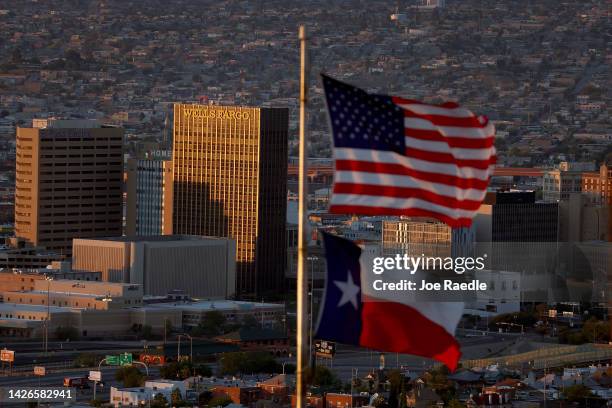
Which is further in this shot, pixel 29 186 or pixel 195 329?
pixel 29 186

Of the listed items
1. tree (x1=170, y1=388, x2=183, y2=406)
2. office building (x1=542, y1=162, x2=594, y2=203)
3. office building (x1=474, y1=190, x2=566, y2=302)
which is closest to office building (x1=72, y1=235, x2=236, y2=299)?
office building (x1=474, y1=190, x2=566, y2=302)

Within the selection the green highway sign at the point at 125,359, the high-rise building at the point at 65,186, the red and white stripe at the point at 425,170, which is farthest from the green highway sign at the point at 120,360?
the red and white stripe at the point at 425,170

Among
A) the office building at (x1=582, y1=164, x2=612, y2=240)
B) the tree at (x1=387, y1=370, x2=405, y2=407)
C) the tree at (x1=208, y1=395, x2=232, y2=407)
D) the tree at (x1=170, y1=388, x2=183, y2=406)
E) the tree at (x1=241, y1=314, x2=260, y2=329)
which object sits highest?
the office building at (x1=582, y1=164, x2=612, y2=240)

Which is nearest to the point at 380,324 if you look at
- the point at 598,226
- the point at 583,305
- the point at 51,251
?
the point at 583,305

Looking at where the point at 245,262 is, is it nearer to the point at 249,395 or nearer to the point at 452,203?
the point at 249,395

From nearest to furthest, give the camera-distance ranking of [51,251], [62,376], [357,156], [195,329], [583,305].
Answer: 1. [357,156]
2. [62,376]
3. [195,329]
4. [583,305]
5. [51,251]

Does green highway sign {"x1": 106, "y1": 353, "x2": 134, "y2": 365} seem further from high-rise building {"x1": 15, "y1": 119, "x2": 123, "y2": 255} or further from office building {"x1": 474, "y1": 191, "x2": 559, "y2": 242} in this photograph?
office building {"x1": 474, "y1": 191, "x2": 559, "y2": 242}

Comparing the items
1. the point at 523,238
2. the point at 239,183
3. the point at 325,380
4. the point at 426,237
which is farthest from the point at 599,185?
the point at 325,380

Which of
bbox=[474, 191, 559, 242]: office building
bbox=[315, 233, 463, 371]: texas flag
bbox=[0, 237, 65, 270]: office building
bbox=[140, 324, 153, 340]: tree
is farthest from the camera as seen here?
bbox=[474, 191, 559, 242]: office building
